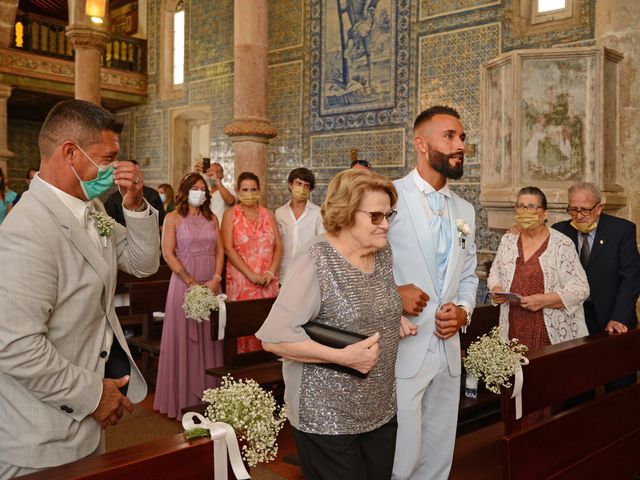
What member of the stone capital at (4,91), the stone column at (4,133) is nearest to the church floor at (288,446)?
the stone column at (4,133)

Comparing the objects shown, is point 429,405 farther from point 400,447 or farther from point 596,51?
point 596,51

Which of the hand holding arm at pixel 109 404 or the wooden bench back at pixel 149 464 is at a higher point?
the hand holding arm at pixel 109 404

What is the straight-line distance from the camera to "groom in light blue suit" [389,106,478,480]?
2.72 meters

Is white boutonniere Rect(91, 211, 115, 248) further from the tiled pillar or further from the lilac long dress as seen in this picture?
the tiled pillar

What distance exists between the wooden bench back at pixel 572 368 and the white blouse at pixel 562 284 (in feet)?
0.95

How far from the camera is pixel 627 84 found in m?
6.59

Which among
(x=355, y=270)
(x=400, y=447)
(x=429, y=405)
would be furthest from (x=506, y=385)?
(x=355, y=270)

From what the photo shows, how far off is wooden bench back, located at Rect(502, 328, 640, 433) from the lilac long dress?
2.78 m

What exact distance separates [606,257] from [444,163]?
6.77ft

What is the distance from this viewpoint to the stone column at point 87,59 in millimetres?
11320

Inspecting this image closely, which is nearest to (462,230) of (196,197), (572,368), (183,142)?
(572,368)

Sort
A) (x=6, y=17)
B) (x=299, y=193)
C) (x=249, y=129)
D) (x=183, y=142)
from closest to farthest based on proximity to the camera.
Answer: (x=299, y=193) < (x=249, y=129) < (x=6, y=17) < (x=183, y=142)

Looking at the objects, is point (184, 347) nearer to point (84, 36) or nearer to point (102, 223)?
point (102, 223)

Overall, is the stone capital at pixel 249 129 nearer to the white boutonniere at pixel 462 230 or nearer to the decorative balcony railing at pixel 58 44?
the white boutonniere at pixel 462 230
